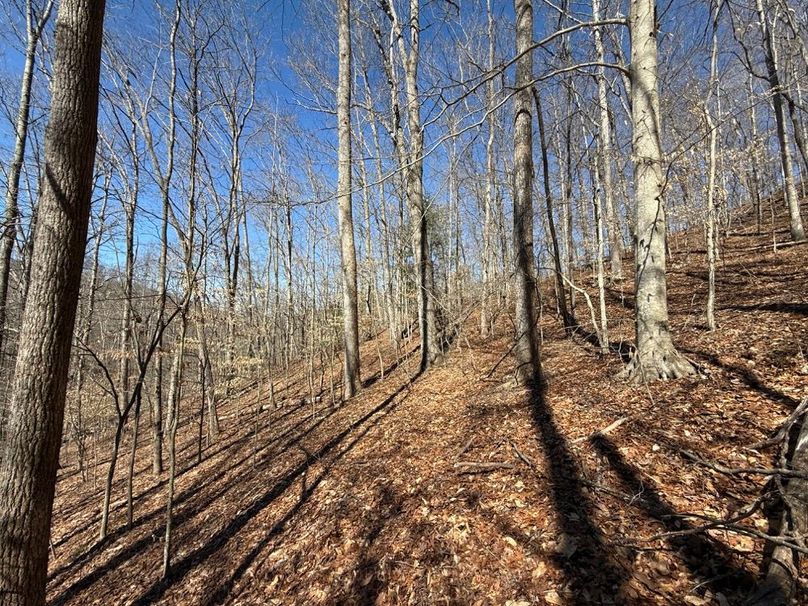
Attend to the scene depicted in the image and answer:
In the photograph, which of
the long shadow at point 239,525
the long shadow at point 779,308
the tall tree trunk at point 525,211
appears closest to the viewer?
the long shadow at point 239,525

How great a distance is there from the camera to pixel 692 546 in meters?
2.23

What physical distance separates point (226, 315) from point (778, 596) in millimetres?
8195

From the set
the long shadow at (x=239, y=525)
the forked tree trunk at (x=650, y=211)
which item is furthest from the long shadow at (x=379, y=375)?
the forked tree trunk at (x=650, y=211)

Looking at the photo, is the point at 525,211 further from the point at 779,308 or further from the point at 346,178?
the point at 346,178

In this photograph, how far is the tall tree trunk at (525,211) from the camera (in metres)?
5.42

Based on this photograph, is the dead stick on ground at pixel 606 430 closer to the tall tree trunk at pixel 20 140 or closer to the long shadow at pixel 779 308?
the long shadow at pixel 779 308

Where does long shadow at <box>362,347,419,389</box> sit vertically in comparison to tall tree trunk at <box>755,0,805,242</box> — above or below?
below

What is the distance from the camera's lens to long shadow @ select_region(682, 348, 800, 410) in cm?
319

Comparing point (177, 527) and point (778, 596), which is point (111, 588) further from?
point (778, 596)

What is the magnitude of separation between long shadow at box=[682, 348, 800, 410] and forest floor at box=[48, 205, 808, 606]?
0.02 meters

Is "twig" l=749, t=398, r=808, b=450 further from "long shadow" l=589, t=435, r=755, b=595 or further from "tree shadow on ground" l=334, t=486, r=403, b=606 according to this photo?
"tree shadow on ground" l=334, t=486, r=403, b=606

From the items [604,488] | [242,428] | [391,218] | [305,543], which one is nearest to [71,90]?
[305,543]

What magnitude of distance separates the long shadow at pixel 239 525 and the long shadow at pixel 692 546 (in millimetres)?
3617

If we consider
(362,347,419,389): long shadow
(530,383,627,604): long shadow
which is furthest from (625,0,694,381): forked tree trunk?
(362,347,419,389): long shadow
